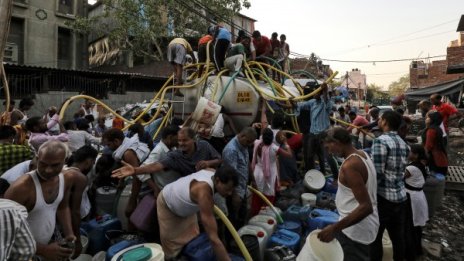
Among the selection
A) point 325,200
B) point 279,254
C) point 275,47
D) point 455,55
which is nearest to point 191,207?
point 279,254

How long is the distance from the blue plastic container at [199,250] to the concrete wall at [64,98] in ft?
43.5

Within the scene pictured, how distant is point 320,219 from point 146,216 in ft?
8.16

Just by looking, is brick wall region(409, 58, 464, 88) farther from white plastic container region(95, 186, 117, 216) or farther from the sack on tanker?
white plastic container region(95, 186, 117, 216)

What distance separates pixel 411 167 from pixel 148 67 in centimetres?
2179

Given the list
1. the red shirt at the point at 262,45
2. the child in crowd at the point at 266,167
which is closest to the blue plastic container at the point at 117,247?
the child in crowd at the point at 266,167

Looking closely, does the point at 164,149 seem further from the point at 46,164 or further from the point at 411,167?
the point at 411,167

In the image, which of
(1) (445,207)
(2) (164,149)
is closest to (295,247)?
(2) (164,149)

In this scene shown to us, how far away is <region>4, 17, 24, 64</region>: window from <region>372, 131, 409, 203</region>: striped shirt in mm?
21226

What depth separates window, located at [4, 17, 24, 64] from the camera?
18.9m

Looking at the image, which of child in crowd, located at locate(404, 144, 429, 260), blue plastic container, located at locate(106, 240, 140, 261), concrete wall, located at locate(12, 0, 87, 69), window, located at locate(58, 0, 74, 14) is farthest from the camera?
window, located at locate(58, 0, 74, 14)

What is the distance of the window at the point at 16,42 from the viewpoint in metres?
18.9

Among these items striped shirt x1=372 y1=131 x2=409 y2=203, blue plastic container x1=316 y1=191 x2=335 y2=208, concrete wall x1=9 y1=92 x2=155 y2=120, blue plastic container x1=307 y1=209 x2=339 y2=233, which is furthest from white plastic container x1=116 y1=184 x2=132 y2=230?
concrete wall x1=9 y1=92 x2=155 y2=120

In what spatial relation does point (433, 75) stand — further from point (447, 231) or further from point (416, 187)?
point (416, 187)

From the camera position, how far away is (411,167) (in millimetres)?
4586
